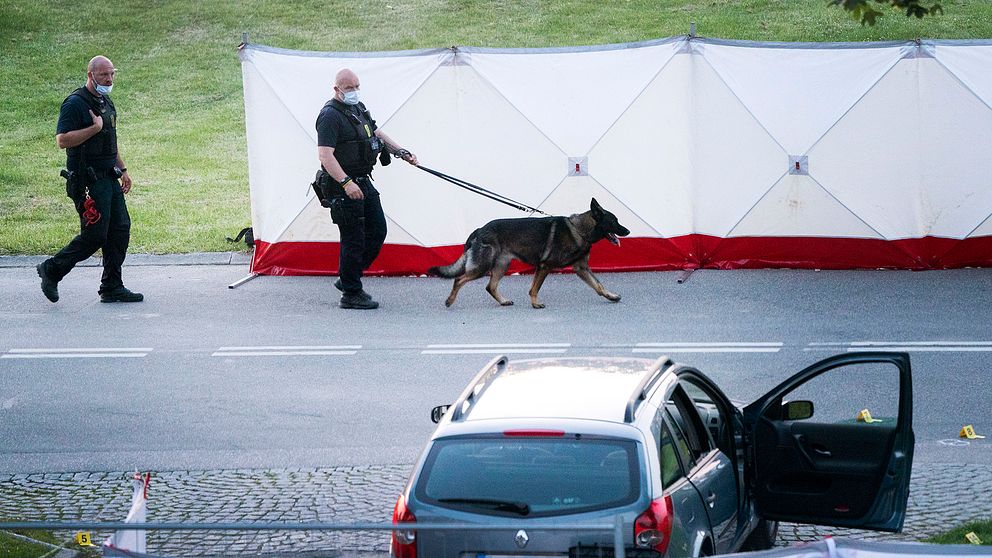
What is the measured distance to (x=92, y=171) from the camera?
43.2ft

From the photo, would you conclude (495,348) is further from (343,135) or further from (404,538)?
(404,538)

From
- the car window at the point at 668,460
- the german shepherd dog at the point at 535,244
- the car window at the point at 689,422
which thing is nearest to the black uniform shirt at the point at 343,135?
the german shepherd dog at the point at 535,244

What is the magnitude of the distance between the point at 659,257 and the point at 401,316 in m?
3.16

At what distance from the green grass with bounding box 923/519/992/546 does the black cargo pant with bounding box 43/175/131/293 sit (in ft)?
29.1

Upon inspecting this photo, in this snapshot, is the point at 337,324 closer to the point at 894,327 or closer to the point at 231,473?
the point at 231,473

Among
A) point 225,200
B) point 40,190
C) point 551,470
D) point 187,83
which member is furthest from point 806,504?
point 187,83

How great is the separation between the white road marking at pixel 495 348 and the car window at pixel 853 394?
7.34ft

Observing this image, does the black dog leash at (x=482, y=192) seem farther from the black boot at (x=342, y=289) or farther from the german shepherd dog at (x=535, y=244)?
the black boot at (x=342, y=289)

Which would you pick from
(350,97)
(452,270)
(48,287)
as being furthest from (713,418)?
(48,287)

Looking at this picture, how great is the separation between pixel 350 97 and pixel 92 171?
2585 millimetres

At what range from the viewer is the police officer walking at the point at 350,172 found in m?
13.2

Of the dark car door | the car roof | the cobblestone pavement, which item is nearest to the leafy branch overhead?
the dark car door

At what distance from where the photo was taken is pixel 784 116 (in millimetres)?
14320

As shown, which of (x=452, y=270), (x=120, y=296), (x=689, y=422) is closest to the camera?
(x=689, y=422)
